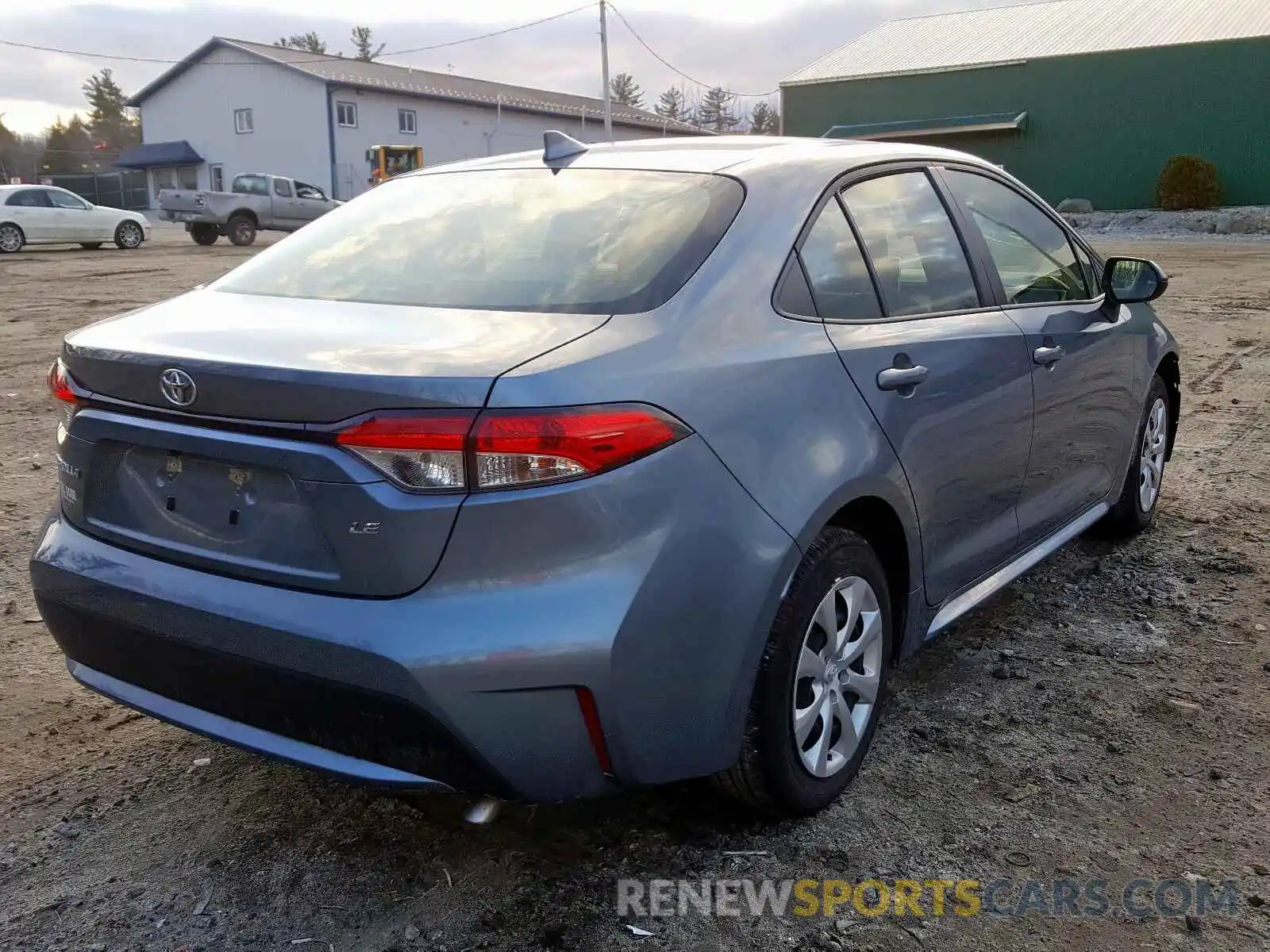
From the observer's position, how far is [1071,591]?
4.59 meters

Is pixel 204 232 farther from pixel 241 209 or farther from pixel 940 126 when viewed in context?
pixel 940 126

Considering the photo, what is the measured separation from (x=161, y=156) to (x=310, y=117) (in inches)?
347

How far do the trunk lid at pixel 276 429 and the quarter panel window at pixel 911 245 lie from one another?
1118 mm

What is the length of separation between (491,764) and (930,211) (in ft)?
7.39

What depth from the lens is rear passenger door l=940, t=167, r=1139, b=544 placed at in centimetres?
382

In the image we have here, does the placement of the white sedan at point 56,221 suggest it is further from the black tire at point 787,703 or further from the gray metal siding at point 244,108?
the black tire at point 787,703

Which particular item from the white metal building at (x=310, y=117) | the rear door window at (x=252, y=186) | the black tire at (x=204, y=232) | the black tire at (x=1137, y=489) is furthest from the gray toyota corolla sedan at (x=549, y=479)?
the white metal building at (x=310, y=117)

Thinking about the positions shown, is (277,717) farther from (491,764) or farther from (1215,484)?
(1215,484)

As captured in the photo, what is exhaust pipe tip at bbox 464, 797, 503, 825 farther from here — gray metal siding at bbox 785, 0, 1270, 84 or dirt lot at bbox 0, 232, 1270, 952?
gray metal siding at bbox 785, 0, 1270, 84

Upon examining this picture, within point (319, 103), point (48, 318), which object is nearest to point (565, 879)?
point (48, 318)

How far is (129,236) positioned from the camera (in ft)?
87.4

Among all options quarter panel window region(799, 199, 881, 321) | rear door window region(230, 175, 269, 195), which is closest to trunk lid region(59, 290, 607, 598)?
quarter panel window region(799, 199, 881, 321)

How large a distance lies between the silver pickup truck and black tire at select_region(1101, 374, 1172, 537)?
2343cm

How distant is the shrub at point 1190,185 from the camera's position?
31.1 metres
